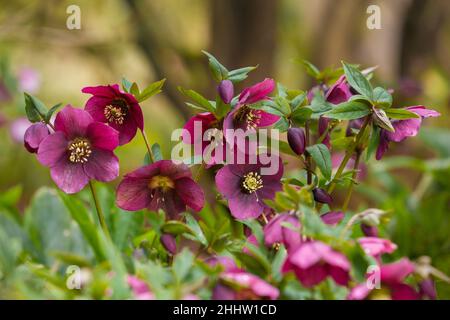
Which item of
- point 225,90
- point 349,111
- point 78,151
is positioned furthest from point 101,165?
point 349,111

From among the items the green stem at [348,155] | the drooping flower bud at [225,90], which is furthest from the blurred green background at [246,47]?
the drooping flower bud at [225,90]

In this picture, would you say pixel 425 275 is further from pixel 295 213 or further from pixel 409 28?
pixel 409 28

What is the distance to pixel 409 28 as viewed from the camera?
290cm

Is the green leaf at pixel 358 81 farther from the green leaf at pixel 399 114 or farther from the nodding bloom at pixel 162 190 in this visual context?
the nodding bloom at pixel 162 190

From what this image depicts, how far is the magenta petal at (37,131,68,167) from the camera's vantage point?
70cm

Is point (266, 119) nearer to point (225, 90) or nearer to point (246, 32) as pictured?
point (225, 90)

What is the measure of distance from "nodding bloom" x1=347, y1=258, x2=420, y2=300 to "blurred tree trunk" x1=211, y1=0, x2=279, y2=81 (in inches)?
79.6

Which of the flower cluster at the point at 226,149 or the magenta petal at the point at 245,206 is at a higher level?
the flower cluster at the point at 226,149

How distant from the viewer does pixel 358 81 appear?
705 millimetres

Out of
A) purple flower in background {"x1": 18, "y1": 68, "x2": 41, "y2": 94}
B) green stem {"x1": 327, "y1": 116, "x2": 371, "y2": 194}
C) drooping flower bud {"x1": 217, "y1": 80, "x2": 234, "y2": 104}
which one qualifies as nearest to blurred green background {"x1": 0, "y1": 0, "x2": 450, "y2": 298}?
purple flower in background {"x1": 18, "y1": 68, "x2": 41, "y2": 94}

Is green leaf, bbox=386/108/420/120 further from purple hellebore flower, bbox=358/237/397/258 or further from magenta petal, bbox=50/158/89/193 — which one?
magenta petal, bbox=50/158/89/193

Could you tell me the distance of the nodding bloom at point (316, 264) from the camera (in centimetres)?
54

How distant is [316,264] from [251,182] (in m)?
0.17

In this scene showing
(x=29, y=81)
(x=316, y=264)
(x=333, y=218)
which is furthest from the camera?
(x=29, y=81)
